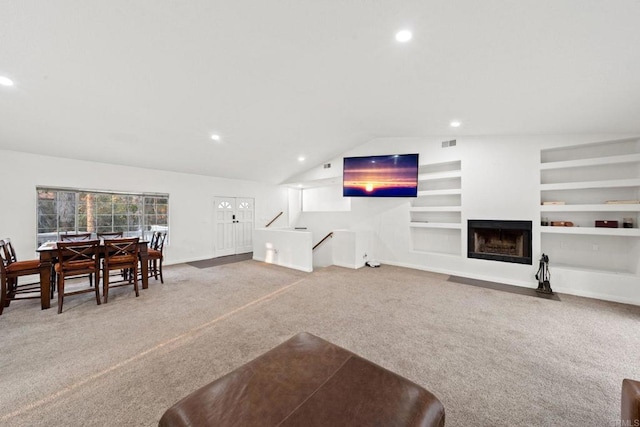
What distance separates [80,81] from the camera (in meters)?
2.71

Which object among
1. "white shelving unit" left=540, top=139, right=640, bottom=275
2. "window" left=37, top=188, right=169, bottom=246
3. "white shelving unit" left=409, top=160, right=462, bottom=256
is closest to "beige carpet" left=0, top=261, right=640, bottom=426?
"white shelving unit" left=540, top=139, right=640, bottom=275

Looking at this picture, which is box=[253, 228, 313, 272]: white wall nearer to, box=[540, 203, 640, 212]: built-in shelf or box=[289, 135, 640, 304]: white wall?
box=[289, 135, 640, 304]: white wall

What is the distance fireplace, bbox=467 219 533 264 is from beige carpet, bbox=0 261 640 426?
0.94 m

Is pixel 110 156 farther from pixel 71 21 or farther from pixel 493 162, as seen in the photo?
pixel 493 162

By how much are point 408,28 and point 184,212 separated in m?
6.16

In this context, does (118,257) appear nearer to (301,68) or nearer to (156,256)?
(156,256)

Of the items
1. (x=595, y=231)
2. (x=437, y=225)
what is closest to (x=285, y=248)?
(x=437, y=225)

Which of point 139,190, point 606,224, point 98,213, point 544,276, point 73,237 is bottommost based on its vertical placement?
point 544,276

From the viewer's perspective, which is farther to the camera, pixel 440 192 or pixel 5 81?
pixel 440 192

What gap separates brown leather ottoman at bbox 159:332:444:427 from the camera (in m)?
1.00

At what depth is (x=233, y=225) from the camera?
7355 mm

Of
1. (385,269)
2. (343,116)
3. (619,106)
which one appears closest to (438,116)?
(343,116)

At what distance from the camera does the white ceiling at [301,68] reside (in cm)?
188

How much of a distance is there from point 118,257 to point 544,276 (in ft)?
22.9
